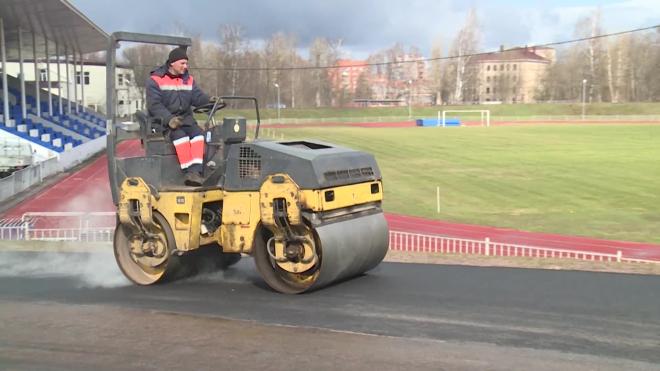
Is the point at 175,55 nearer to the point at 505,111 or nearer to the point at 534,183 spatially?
the point at 534,183

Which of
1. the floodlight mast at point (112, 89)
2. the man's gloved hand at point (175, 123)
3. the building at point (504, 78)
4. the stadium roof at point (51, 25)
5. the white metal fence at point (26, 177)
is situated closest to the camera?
the man's gloved hand at point (175, 123)

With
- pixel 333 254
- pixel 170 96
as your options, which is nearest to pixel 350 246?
pixel 333 254

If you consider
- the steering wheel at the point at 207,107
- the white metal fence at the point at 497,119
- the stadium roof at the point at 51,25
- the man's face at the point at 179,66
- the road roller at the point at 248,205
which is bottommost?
the road roller at the point at 248,205

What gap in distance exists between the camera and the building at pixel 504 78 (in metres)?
135

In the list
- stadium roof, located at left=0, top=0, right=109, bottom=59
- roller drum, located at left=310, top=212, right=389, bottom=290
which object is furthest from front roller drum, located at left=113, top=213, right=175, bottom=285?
stadium roof, located at left=0, top=0, right=109, bottom=59

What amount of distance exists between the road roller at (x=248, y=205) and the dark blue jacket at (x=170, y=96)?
148 millimetres

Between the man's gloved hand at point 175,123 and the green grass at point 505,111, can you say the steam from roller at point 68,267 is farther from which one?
the green grass at point 505,111

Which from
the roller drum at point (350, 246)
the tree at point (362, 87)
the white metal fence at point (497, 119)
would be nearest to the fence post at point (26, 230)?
the roller drum at point (350, 246)

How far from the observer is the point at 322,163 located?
602 centimetres

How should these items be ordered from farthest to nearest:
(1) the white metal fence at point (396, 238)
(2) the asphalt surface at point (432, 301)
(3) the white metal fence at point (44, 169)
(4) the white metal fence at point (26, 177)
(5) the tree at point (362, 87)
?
(5) the tree at point (362, 87) → (3) the white metal fence at point (44, 169) → (4) the white metal fence at point (26, 177) → (1) the white metal fence at point (396, 238) → (2) the asphalt surface at point (432, 301)

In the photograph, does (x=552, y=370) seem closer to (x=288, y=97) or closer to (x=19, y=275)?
(x=19, y=275)

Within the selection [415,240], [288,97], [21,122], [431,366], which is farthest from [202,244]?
[288,97]

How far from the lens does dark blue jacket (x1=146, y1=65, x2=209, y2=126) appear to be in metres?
6.41

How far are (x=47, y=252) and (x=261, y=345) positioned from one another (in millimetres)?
5514
